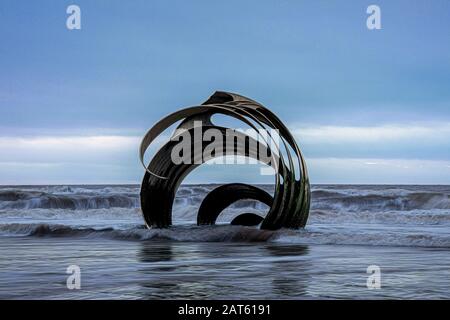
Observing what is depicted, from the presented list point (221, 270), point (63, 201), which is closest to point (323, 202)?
point (63, 201)

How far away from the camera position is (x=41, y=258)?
1328cm

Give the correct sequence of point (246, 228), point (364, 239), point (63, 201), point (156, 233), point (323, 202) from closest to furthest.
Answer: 1. point (364, 239)
2. point (246, 228)
3. point (156, 233)
4. point (323, 202)
5. point (63, 201)

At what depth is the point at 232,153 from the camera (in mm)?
18250

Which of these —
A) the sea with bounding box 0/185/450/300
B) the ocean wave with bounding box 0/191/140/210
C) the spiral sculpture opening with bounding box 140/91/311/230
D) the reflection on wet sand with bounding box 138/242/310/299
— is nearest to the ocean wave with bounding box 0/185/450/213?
the ocean wave with bounding box 0/191/140/210

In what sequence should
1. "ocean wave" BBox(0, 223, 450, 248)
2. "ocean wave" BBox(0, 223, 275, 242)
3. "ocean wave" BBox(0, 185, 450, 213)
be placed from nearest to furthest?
"ocean wave" BBox(0, 223, 450, 248) < "ocean wave" BBox(0, 223, 275, 242) < "ocean wave" BBox(0, 185, 450, 213)

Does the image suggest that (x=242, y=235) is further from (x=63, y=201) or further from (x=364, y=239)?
(x=63, y=201)

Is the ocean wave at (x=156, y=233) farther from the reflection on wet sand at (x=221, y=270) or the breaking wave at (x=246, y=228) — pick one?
the reflection on wet sand at (x=221, y=270)

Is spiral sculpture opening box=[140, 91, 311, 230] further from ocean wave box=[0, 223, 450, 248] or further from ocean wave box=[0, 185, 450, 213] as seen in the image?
ocean wave box=[0, 185, 450, 213]

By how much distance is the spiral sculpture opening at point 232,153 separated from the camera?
54.3 ft

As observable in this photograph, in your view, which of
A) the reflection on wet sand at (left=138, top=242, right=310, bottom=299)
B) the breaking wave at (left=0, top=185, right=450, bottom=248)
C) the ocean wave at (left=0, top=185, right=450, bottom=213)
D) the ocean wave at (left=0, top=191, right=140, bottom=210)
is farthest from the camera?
the ocean wave at (left=0, top=191, right=140, bottom=210)

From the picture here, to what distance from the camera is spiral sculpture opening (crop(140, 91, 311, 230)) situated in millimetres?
16562

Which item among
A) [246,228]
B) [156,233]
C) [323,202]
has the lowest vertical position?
[323,202]

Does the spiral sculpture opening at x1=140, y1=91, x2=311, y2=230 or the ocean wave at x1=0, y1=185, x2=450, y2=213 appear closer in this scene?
the spiral sculpture opening at x1=140, y1=91, x2=311, y2=230
